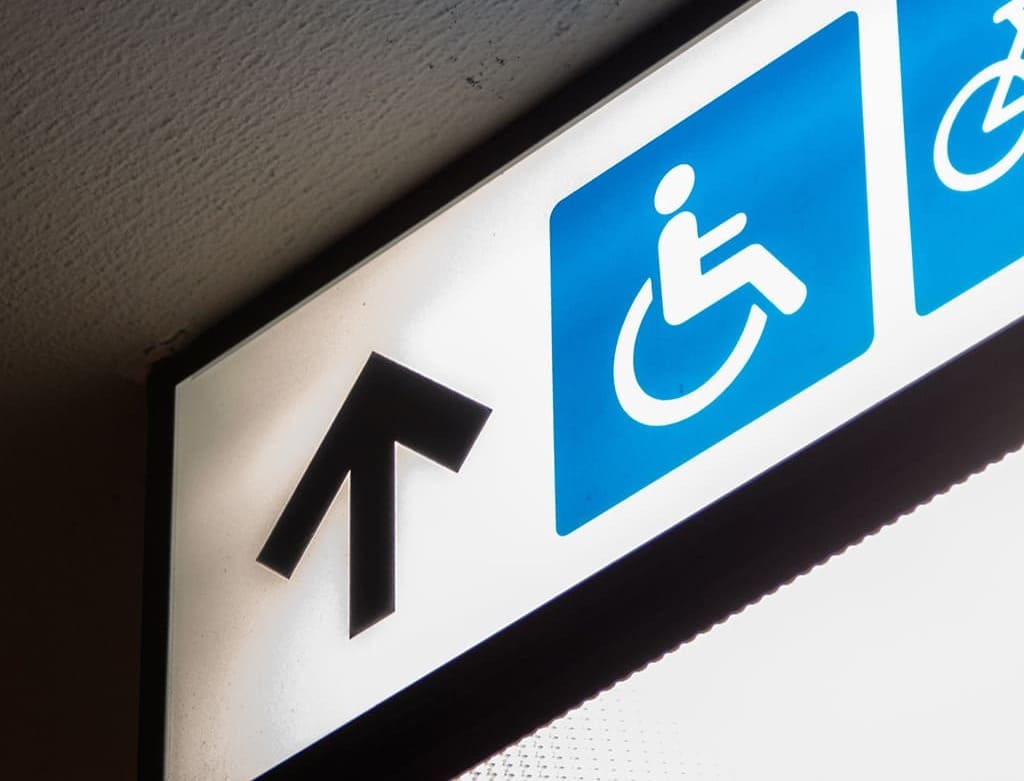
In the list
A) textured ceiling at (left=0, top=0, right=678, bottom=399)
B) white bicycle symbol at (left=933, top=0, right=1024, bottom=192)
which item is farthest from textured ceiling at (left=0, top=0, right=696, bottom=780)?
white bicycle symbol at (left=933, top=0, right=1024, bottom=192)

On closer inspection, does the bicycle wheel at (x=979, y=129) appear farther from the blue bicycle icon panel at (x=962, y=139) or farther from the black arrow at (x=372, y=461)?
the black arrow at (x=372, y=461)

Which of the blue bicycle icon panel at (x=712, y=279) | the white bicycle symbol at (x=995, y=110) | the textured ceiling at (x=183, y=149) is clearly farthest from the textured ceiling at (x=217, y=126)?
the white bicycle symbol at (x=995, y=110)

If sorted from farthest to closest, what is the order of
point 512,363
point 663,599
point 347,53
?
point 347,53
point 512,363
point 663,599

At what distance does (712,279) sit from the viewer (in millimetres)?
1156

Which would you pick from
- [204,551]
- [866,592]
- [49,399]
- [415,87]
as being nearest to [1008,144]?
[866,592]

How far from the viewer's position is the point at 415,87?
4.67ft

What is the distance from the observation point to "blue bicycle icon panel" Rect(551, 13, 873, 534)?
3.59 feet

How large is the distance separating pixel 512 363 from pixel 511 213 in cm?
13

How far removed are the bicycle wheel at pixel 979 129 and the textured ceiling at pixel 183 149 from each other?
315 mm

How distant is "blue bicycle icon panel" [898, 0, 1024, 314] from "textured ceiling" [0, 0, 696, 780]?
0.90 feet

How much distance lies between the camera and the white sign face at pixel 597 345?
106 cm

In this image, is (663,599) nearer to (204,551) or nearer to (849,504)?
(849,504)

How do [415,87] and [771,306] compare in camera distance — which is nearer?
[771,306]

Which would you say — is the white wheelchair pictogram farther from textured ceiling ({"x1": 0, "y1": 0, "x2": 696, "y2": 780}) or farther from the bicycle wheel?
textured ceiling ({"x1": 0, "y1": 0, "x2": 696, "y2": 780})
